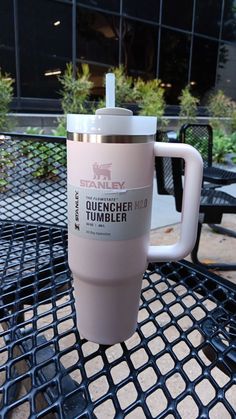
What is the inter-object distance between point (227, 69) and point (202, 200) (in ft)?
31.2

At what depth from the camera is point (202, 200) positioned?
2363 millimetres

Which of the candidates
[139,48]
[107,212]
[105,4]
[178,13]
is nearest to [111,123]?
[107,212]

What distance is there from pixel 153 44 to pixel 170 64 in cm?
70

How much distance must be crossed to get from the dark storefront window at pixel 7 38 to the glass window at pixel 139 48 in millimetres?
2682

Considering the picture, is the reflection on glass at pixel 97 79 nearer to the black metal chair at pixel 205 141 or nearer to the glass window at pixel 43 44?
the glass window at pixel 43 44

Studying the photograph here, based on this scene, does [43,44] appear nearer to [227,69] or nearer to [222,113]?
[222,113]

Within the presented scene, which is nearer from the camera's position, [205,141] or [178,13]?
[205,141]

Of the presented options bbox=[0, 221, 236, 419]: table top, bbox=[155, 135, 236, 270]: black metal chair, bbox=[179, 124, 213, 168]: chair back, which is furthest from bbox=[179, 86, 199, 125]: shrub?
bbox=[0, 221, 236, 419]: table top

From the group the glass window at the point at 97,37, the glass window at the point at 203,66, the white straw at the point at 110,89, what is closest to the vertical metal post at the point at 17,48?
the glass window at the point at 97,37

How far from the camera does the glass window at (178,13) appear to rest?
873cm

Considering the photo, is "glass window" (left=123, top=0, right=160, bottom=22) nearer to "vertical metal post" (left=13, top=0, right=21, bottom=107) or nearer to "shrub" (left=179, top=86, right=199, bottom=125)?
"shrub" (left=179, top=86, right=199, bottom=125)

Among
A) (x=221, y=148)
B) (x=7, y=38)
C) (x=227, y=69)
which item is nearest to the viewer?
(x=221, y=148)

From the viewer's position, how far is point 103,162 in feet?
1.66

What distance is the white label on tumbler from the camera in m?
0.51
